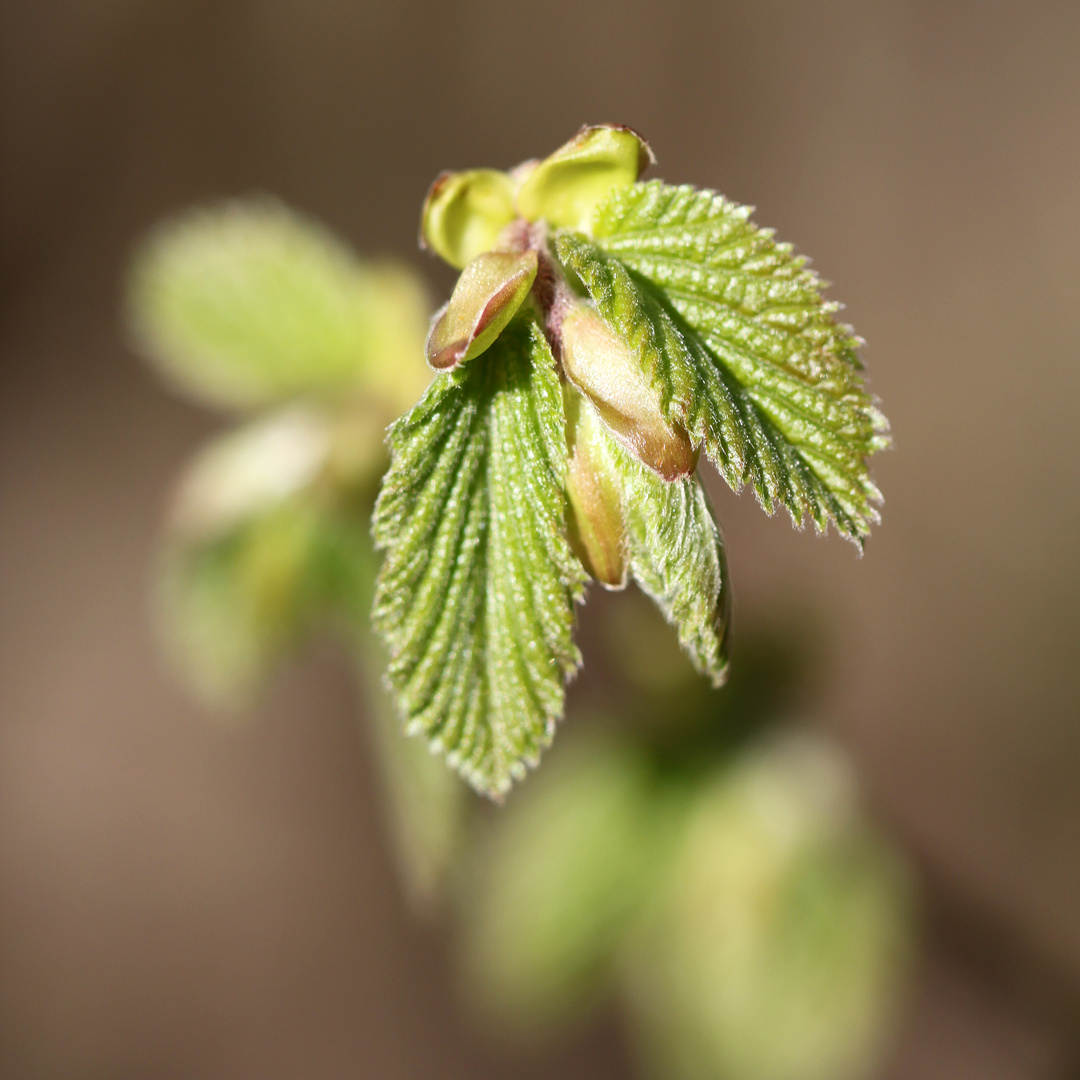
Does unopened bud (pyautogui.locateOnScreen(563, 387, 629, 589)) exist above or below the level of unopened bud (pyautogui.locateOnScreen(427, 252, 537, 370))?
below

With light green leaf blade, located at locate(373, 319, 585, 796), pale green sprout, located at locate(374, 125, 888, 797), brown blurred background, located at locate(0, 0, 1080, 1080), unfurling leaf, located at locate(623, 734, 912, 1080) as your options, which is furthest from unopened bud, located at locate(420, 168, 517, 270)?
brown blurred background, located at locate(0, 0, 1080, 1080)

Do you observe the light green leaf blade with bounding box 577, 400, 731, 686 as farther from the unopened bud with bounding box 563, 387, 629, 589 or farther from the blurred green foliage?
the blurred green foliage

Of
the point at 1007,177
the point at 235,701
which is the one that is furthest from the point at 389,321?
the point at 1007,177

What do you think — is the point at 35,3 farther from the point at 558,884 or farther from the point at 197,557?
the point at 558,884

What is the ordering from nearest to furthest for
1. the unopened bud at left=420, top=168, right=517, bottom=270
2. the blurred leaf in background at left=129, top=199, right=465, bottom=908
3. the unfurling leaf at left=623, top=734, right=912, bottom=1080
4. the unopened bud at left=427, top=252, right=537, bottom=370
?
the unopened bud at left=427, top=252, right=537, bottom=370 → the unopened bud at left=420, top=168, right=517, bottom=270 → the blurred leaf in background at left=129, top=199, right=465, bottom=908 → the unfurling leaf at left=623, top=734, right=912, bottom=1080

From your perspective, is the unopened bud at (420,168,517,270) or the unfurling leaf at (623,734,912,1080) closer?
the unopened bud at (420,168,517,270)
